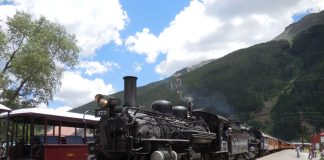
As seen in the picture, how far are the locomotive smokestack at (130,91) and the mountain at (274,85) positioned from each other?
90112 millimetres

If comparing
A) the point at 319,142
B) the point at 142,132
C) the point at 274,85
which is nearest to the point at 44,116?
the point at 142,132

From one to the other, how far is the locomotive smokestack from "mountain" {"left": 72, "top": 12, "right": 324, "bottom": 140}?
90.1m

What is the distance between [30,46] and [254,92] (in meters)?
119

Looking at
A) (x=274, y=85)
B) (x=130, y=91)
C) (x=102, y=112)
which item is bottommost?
(x=102, y=112)

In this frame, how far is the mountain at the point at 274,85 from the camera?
391 feet

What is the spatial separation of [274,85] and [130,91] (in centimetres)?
14130

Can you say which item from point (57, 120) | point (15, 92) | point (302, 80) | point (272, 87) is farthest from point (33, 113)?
point (272, 87)

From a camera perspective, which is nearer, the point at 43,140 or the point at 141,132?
the point at 141,132

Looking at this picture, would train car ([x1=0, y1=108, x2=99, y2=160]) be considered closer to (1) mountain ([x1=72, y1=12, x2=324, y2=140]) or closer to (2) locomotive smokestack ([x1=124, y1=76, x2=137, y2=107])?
(2) locomotive smokestack ([x1=124, y1=76, x2=137, y2=107])

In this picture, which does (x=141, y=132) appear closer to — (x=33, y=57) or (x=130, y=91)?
(x=130, y=91)

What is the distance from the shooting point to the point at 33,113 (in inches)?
656

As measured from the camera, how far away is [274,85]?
150 meters

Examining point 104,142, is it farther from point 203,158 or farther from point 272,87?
point 272,87

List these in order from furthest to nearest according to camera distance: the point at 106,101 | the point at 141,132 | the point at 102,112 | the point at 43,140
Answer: the point at 43,140, the point at 102,112, the point at 106,101, the point at 141,132
